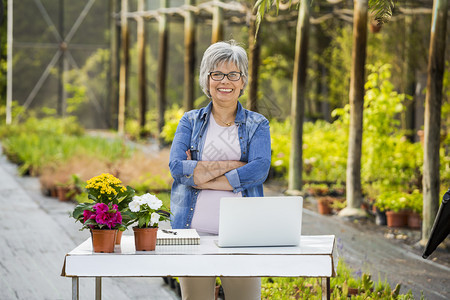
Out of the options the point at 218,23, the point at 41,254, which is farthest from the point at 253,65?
the point at 41,254

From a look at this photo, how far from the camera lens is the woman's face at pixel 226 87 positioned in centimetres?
300

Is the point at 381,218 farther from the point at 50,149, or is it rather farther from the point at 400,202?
the point at 50,149

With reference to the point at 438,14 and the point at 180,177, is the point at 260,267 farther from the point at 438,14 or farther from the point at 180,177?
the point at 438,14

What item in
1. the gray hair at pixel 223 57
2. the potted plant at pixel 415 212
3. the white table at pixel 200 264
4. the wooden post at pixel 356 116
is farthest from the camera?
the wooden post at pixel 356 116

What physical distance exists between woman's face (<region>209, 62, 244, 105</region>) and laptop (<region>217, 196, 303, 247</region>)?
600mm

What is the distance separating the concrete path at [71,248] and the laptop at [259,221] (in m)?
2.03

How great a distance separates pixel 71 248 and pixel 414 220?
3.59 m

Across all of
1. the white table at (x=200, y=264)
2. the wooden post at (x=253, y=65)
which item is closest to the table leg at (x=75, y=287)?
the white table at (x=200, y=264)

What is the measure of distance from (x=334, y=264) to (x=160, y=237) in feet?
2.25

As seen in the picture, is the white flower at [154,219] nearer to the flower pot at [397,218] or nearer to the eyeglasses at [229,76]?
the eyeglasses at [229,76]

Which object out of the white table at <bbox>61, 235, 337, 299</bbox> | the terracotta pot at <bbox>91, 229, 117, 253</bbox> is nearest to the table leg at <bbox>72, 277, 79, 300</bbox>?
the white table at <bbox>61, 235, 337, 299</bbox>

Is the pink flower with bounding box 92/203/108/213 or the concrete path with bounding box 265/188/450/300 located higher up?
the pink flower with bounding box 92/203/108/213

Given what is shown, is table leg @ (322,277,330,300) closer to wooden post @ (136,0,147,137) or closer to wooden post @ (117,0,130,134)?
wooden post @ (136,0,147,137)

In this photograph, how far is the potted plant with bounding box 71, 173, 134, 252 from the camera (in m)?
2.66
